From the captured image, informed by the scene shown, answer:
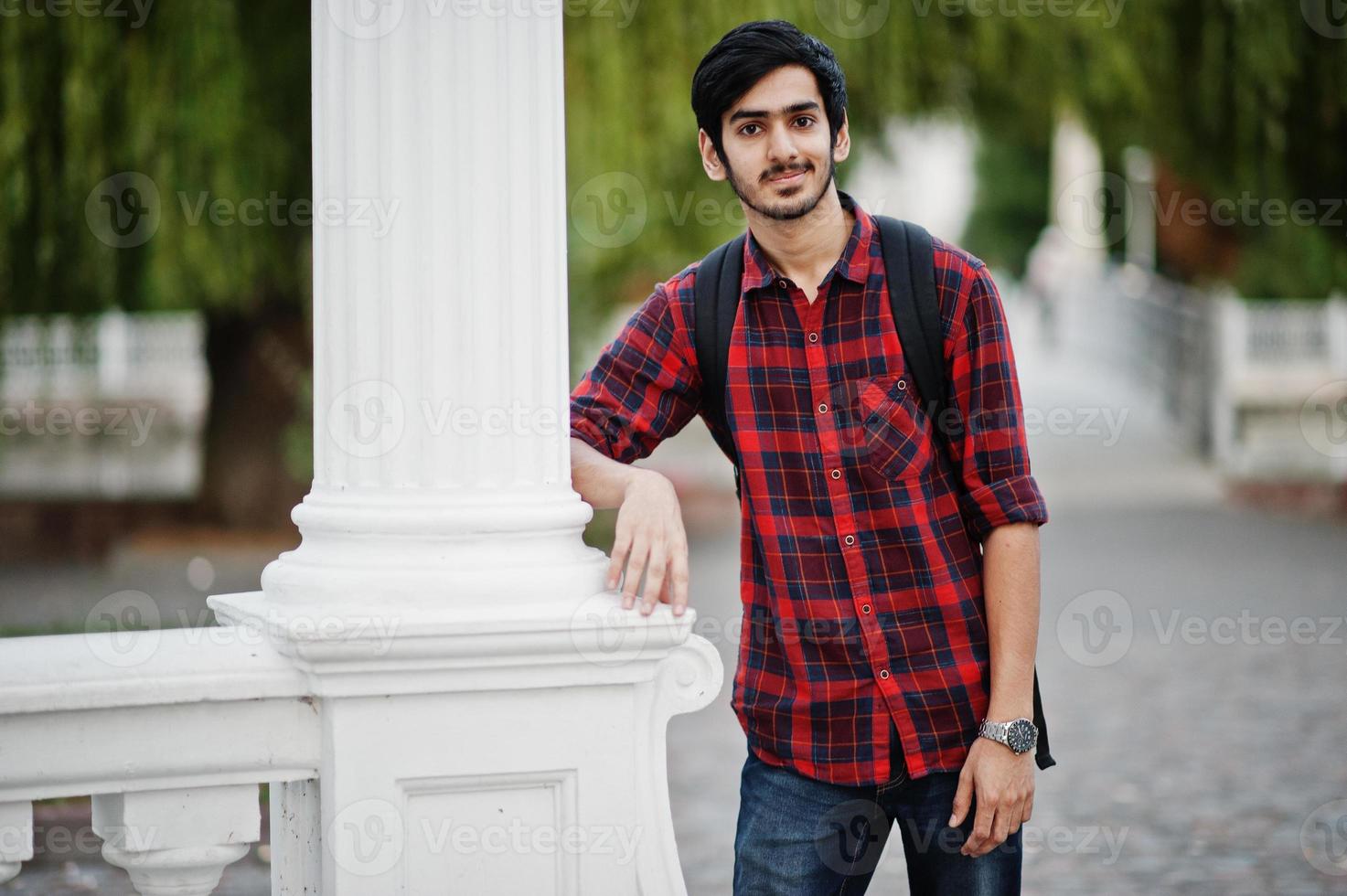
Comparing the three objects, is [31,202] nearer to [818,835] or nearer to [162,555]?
[162,555]

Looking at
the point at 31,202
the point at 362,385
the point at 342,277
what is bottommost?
the point at 362,385

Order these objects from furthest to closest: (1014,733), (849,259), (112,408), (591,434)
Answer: (112,408), (591,434), (849,259), (1014,733)

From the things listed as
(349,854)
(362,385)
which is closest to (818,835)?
(349,854)

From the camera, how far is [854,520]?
2.62m

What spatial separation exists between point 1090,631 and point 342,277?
850 cm

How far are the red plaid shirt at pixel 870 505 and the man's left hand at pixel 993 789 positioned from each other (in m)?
0.05

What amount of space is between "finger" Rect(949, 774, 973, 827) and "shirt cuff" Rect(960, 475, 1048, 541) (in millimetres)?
417

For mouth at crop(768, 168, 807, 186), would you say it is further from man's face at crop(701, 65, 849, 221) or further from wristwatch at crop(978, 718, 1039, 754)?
wristwatch at crop(978, 718, 1039, 754)

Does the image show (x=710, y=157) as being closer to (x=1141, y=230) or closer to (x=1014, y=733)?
(x=1014, y=733)

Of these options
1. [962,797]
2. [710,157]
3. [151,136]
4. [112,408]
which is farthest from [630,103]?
[112,408]

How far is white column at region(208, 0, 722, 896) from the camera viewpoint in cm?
240

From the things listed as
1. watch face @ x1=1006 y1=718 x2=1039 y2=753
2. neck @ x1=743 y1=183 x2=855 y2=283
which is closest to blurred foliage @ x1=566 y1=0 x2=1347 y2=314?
neck @ x1=743 y1=183 x2=855 y2=283

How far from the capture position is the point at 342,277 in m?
2.49

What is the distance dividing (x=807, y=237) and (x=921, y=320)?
240 mm
